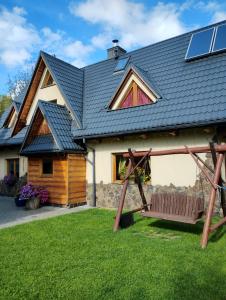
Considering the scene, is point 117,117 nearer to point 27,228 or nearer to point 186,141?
point 186,141

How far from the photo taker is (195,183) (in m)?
9.71

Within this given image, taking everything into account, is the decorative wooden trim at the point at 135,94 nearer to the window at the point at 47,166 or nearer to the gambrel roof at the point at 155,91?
the gambrel roof at the point at 155,91

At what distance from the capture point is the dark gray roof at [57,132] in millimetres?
11977

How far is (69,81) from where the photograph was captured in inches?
596

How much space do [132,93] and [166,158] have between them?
11.3 ft

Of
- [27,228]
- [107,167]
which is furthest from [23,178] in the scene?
[27,228]

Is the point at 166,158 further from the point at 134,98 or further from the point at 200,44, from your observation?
the point at 200,44

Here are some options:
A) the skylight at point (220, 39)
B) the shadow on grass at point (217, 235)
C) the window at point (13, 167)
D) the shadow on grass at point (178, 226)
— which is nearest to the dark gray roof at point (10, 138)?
the window at point (13, 167)

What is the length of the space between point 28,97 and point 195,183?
1056 cm

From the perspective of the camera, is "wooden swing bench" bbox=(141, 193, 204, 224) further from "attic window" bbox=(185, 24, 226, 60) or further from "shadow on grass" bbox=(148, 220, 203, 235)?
"attic window" bbox=(185, 24, 226, 60)

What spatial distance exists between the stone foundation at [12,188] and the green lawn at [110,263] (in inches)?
288

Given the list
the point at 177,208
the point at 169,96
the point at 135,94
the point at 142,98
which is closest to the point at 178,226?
the point at 177,208

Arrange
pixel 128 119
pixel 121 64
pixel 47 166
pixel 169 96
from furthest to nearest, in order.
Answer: pixel 121 64 → pixel 47 166 → pixel 128 119 → pixel 169 96

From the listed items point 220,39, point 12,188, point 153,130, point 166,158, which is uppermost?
point 220,39
